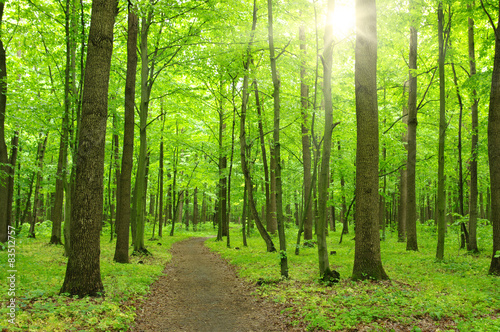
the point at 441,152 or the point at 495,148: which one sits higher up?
the point at 441,152

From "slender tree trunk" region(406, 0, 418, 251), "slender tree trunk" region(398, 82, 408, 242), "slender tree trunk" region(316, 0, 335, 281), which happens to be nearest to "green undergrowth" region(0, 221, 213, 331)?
"slender tree trunk" region(316, 0, 335, 281)

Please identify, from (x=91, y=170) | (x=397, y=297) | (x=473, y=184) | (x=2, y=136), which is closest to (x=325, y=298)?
(x=397, y=297)

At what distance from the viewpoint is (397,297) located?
571cm

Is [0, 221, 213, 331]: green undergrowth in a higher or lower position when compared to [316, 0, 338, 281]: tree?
lower

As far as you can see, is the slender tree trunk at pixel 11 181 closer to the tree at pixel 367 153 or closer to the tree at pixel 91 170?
the tree at pixel 91 170

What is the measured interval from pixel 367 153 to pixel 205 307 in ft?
18.0

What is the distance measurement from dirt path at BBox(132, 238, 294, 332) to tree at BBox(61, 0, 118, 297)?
1.40m

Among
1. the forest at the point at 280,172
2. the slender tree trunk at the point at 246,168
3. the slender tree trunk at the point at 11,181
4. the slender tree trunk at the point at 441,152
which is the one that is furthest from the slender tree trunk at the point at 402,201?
the slender tree trunk at the point at 11,181

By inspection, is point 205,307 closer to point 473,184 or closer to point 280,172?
point 280,172

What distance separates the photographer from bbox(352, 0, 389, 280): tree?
713cm

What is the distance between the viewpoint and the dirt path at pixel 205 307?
5.55 meters

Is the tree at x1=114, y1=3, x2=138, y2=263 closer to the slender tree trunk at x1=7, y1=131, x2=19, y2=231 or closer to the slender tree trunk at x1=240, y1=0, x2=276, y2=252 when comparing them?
the slender tree trunk at x1=240, y1=0, x2=276, y2=252

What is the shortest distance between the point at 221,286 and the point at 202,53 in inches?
378

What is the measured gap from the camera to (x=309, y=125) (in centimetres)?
1195
